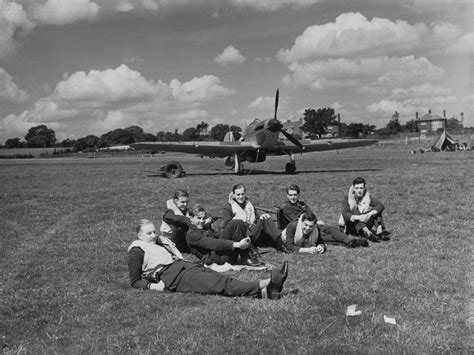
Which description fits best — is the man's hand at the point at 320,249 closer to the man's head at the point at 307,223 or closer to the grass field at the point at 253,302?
the grass field at the point at 253,302

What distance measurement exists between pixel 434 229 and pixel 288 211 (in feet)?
10.8

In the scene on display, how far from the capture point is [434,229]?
10.2 metres

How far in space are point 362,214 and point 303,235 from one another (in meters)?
1.49

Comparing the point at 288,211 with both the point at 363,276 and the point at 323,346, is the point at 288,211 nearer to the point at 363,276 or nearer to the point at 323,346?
the point at 363,276

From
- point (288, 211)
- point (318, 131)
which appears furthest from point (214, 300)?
point (318, 131)

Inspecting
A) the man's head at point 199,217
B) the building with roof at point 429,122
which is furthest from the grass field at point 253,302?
the building with roof at point 429,122

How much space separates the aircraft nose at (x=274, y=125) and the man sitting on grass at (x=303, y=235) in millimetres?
20695

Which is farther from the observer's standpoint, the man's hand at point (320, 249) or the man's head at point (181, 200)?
the man's head at point (181, 200)

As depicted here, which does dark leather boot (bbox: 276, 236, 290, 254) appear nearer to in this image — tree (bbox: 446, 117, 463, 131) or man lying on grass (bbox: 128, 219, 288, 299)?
man lying on grass (bbox: 128, 219, 288, 299)

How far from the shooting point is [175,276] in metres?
6.36

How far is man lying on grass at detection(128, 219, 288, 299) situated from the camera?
19.1ft

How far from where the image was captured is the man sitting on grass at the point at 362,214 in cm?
927

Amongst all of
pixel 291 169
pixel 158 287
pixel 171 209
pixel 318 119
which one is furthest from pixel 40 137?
pixel 158 287

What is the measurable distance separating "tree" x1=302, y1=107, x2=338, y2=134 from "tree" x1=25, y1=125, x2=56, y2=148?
8160 cm
